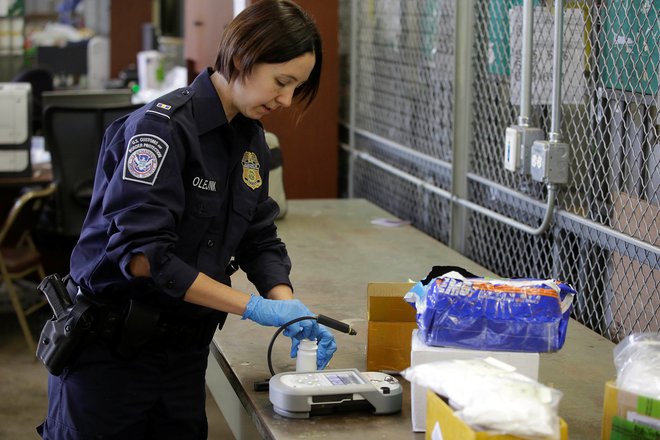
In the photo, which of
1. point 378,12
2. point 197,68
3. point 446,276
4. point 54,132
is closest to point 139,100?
point 197,68

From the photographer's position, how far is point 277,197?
3.51 meters

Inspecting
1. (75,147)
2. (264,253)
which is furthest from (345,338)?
(75,147)

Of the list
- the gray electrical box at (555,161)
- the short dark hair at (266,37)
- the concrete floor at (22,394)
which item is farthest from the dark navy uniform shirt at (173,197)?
the concrete floor at (22,394)

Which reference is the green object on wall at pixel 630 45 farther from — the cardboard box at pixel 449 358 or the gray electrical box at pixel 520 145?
the cardboard box at pixel 449 358

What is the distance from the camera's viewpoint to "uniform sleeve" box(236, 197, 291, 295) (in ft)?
7.02

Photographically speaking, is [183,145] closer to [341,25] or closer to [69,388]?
[69,388]

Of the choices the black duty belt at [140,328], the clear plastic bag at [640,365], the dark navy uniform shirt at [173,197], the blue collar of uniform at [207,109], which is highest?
the blue collar of uniform at [207,109]

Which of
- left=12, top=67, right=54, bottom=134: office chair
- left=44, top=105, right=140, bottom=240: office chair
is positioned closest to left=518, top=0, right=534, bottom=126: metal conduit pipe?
left=44, top=105, right=140, bottom=240: office chair

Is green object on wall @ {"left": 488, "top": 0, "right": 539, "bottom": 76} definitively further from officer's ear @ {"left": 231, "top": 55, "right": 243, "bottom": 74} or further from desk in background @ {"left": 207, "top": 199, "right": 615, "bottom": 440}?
officer's ear @ {"left": 231, "top": 55, "right": 243, "bottom": 74}

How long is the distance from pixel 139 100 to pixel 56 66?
2.03m

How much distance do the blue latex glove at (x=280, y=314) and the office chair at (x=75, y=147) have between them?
293 centimetres

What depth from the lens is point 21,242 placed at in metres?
4.82

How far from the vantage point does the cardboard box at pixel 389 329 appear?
1.95 metres

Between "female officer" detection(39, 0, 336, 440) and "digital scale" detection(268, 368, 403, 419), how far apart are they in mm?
182
